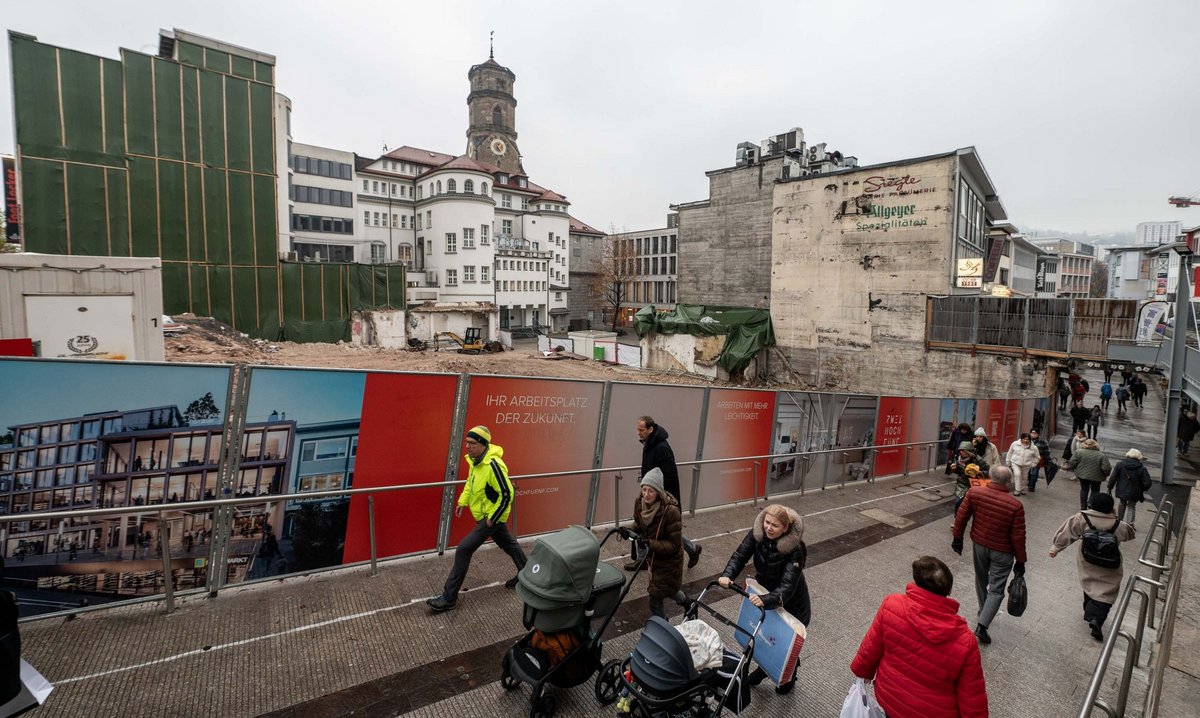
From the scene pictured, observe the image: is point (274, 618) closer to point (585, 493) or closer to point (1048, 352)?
point (585, 493)

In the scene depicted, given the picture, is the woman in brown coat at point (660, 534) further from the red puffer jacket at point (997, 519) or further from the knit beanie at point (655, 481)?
the red puffer jacket at point (997, 519)

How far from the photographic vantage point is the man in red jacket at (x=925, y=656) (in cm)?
311

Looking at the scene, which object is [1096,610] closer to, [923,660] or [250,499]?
[923,660]

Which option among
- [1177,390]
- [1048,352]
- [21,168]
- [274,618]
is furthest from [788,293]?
[21,168]

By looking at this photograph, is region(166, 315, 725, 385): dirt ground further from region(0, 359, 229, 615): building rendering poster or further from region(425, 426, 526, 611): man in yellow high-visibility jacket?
region(425, 426, 526, 611): man in yellow high-visibility jacket

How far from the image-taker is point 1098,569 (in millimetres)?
5746

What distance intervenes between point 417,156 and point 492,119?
60.8 ft

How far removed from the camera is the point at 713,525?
27.9 ft

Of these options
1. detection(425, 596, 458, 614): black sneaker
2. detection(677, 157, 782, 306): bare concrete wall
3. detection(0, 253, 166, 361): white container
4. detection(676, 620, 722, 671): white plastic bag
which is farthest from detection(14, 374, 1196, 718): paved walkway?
detection(677, 157, 782, 306): bare concrete wall

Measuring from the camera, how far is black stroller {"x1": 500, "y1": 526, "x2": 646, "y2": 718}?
3.87m

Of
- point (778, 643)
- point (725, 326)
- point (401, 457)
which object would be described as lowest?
point (778, 643)

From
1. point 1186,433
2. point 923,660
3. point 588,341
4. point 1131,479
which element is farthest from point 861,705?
point 588,341

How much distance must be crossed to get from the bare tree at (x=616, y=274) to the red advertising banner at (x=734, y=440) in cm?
5758

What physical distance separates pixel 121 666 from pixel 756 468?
856 centimetres
